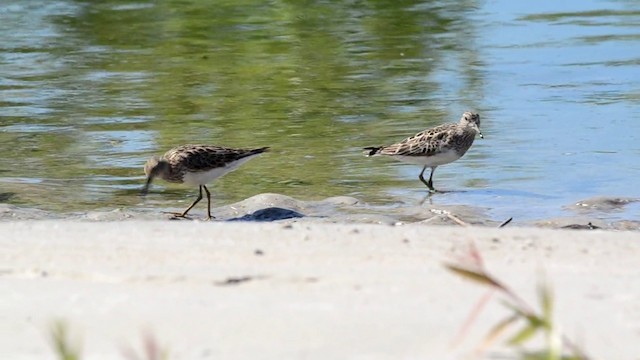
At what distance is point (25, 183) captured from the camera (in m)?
10.8

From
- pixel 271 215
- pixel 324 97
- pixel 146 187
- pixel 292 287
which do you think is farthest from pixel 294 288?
pixel 324 97

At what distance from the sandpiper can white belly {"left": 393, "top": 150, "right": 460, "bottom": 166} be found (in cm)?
140

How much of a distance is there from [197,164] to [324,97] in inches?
170

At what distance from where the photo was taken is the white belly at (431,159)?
11.0 meters

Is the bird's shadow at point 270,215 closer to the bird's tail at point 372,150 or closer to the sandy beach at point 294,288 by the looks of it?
the bird's tail at point 372,150

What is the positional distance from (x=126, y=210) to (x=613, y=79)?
6.53 m

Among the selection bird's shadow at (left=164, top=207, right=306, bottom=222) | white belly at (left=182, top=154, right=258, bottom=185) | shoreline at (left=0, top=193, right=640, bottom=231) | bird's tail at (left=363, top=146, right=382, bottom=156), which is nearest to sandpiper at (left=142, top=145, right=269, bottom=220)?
white belly at (left=182, top=154, right=258, bottom=185)

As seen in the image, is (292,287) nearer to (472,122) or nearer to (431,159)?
(431,159)

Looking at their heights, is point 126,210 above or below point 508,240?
below

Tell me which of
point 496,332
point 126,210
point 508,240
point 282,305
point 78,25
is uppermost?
point 496,332

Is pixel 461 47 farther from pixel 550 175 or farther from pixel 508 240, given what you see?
pixel 508 240

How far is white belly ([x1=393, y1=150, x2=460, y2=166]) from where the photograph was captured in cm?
1102

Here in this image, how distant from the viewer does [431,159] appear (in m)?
11.0

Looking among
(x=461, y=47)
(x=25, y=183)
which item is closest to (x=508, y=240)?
(x=25, y=183)
